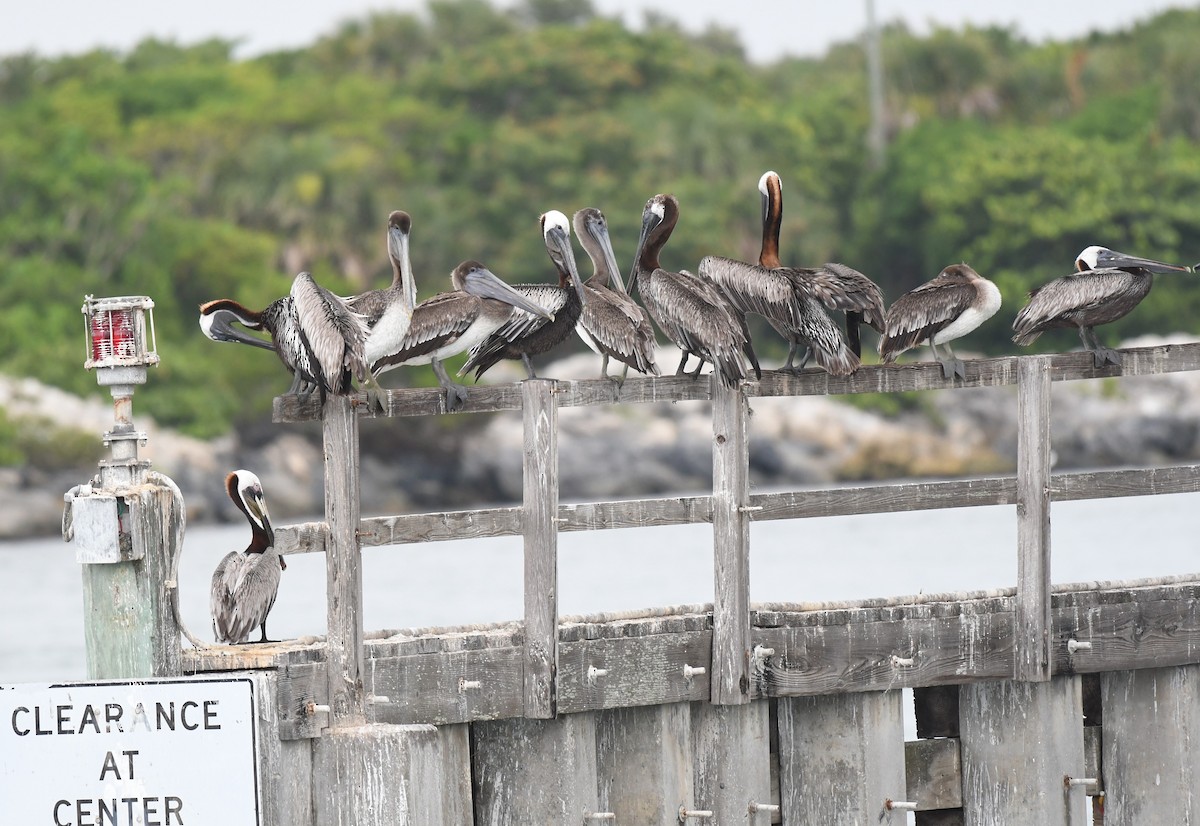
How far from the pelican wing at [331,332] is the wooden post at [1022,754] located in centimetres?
295

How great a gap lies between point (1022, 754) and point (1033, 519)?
0.97m

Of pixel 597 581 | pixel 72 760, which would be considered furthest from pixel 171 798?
pixel 597 581

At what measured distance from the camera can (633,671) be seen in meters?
7.74

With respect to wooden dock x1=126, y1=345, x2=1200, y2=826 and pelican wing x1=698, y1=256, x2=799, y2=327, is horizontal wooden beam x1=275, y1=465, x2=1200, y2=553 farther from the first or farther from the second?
pelican wing x1=698, y1=256, x2=799, y2=327

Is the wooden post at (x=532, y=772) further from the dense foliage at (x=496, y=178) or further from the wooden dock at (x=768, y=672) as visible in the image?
the dense foliage at (x=496, y=178)

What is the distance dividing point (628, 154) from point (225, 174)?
9.27 meters

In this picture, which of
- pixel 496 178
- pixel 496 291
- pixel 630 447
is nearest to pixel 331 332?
pixel 496 291

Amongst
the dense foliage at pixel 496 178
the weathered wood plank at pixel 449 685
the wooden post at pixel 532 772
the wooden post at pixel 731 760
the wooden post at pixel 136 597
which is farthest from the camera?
the dense foliage at pixel 496 178

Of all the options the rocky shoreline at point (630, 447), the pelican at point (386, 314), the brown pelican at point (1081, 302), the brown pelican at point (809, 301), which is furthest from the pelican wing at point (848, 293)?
the rocky shoreline at point (630, 447)

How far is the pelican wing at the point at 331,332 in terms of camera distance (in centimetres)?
700

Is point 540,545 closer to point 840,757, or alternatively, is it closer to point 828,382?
point 828,382

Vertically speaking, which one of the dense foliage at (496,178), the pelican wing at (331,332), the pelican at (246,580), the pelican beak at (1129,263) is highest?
the dense foliage at (496,178)

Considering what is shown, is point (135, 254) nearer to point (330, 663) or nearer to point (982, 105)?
point (982, 105)

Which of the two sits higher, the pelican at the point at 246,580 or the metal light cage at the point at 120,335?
the metal light cage at the point at 120,335
